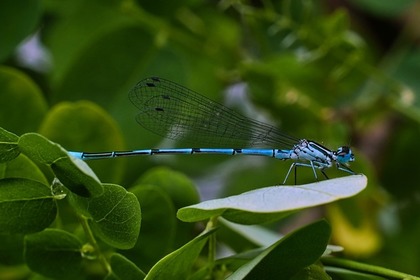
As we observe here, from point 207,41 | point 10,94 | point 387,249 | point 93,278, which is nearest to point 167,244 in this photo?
point 93,278

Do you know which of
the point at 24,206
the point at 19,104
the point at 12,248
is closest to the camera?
the point at 24,206

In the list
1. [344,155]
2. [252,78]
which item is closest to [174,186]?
[344,155]

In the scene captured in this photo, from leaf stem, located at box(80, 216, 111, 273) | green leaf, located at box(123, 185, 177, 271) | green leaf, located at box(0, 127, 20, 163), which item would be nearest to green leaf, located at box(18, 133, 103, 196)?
green leaf, located at box(0, 127, 20, 163)

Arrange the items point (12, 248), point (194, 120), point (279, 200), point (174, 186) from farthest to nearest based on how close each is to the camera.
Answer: point (194, 120) < point (174, 186) < point (12, 248) < point (279, 200)

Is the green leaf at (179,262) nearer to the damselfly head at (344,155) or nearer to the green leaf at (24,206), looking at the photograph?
the green leaf at (24,206)

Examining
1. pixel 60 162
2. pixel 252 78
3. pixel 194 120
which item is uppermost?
pixel 252 78

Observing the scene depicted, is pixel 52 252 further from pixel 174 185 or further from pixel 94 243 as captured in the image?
pixel 174 185

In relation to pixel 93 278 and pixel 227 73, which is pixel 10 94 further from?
pixel 227 73
